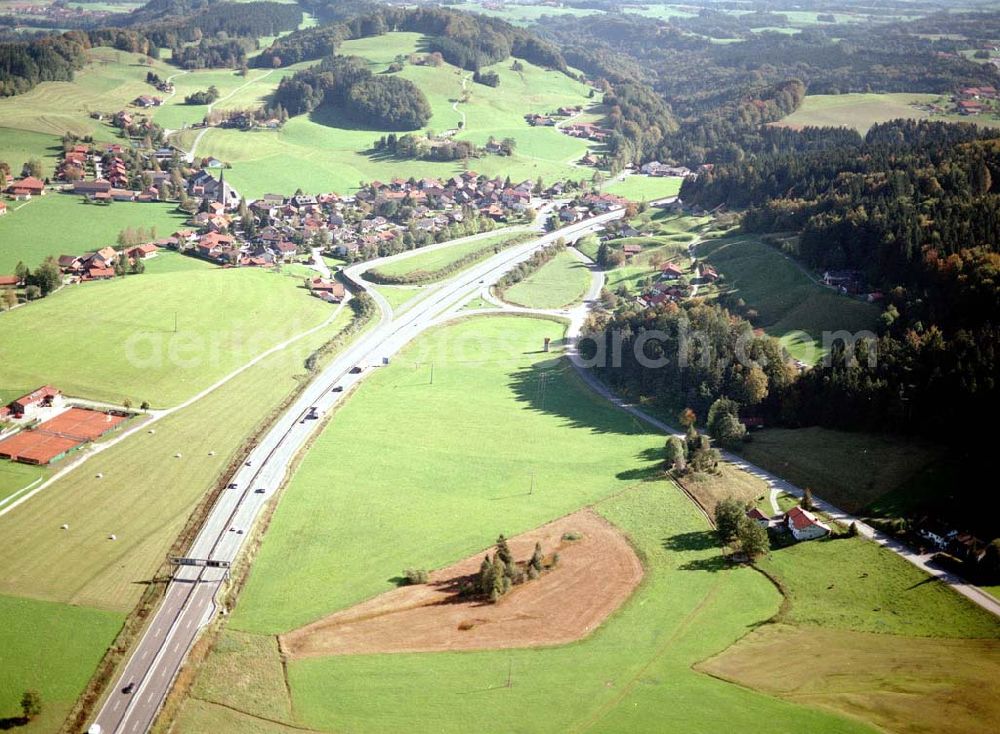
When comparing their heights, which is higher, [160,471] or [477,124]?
[477,124]

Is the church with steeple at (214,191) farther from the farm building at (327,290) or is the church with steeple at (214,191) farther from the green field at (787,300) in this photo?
the green field at (787,300)

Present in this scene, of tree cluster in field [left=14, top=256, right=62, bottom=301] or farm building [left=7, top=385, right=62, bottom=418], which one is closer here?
farm building [left=7, top=385, right=62, bottom=418]

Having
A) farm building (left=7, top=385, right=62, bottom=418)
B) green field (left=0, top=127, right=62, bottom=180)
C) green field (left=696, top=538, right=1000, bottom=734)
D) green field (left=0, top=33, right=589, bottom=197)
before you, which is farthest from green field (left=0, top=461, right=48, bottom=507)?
green field (left=0, top=33, right=589, bottom=197)

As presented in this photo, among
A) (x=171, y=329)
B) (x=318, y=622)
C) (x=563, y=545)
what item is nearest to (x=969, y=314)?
(x=563, y=545)

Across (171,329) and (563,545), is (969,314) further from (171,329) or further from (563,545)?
(171,329)

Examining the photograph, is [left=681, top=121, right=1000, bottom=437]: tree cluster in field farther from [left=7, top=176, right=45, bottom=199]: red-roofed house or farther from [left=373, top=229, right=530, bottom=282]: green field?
[left=7, top=176, right=45, bottom=199]: red-roofed house

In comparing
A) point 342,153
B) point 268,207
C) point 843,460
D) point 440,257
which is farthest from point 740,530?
point 342,153
